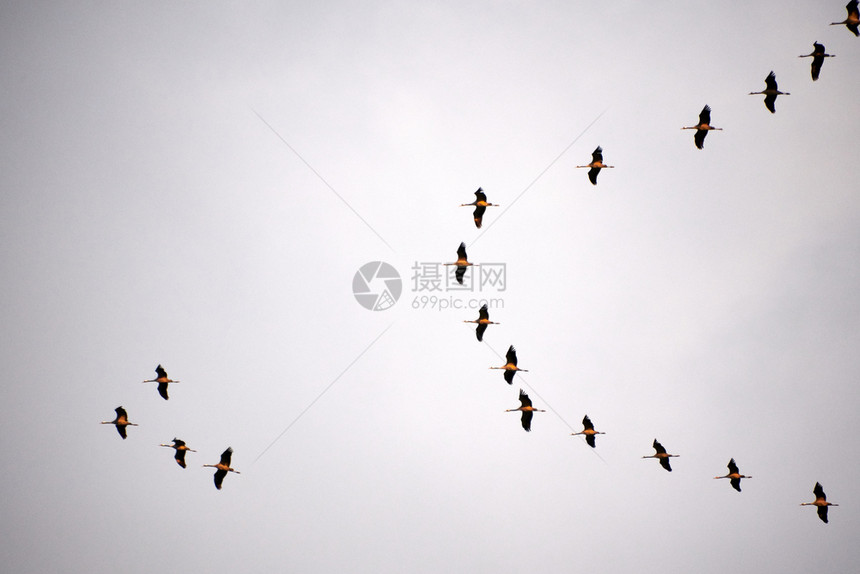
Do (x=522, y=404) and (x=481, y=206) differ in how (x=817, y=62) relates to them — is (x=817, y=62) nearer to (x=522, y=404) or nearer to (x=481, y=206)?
(x=481, y=206)

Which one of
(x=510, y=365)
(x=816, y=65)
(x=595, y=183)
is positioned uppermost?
(x=816, y=65)

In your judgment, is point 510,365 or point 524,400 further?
point 510,365

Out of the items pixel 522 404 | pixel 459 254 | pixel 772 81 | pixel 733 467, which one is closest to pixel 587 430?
pixel 522 404

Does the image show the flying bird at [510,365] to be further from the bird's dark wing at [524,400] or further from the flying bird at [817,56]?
the flying bird at [817,56]

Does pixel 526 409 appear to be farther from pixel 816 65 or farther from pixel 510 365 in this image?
pixel 816 65

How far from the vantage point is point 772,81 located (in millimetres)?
51281

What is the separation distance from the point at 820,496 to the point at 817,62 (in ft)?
90.3

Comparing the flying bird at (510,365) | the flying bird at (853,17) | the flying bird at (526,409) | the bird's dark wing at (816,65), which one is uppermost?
the flying bird at (853,17)

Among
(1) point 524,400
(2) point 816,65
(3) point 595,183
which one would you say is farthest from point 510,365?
(2) point 816,65

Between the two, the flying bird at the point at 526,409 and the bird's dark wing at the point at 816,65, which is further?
the flying bird at the point at 526,409

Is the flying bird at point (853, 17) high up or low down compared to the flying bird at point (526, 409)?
up

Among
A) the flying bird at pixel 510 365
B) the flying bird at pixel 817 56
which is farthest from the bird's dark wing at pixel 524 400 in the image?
the flying bird at pixel 817 56

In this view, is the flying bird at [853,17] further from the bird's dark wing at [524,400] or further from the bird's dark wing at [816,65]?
the bird's dark wing at [524,400]

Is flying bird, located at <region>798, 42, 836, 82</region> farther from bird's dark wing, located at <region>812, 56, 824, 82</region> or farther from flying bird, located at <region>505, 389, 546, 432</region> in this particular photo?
flying bird, located at <region>505, 389, 546, 432</region>
